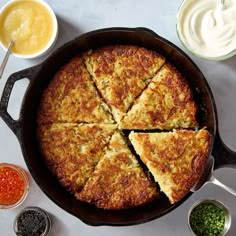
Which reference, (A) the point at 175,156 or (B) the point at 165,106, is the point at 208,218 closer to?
(A) the point at 175,156

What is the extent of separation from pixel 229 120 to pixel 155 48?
798mm

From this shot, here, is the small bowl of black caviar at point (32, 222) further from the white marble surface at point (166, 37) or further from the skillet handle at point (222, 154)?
the skillet handle at point (222, 154)

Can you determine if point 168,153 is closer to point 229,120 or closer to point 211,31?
point 229,120

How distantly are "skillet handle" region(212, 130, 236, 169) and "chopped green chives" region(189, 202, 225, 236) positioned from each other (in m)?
0.53

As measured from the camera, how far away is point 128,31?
4.08 metres

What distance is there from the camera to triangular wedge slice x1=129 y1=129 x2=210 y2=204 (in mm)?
4090

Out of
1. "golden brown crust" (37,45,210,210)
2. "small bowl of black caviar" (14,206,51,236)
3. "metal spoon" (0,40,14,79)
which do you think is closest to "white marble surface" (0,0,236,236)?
"small bowl of black caviar" (14,206,51,236)

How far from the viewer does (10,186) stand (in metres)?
4.53

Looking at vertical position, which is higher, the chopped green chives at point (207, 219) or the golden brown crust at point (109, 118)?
the golden brown crust at point (109, 118)

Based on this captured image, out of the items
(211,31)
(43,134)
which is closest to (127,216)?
(43,134)

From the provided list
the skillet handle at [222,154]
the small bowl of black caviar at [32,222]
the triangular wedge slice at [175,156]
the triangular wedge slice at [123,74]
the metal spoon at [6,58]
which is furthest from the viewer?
the small bowl of black caviar at [32,222]

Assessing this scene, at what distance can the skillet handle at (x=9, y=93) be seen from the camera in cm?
404

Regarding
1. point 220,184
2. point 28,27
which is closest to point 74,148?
point 28,27

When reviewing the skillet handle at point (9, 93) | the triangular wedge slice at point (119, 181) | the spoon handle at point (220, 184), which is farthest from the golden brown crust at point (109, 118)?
the spoon handle at point (220, 184)
